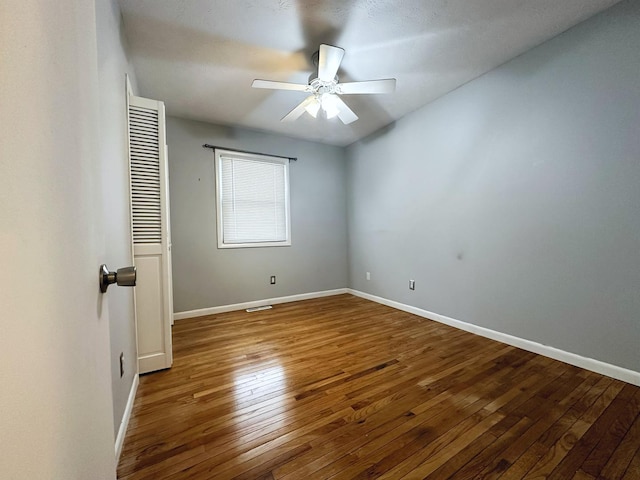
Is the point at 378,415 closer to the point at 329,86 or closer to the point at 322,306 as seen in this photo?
the point at 322,306

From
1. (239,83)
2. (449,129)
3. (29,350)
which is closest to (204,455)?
(29,350)

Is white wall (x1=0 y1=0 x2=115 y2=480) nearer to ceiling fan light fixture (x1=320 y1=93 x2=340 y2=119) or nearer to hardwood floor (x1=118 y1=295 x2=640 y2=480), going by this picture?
hardwood floor (x1=118 y1=295 x2=640 y2=480)

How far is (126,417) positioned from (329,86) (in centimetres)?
266

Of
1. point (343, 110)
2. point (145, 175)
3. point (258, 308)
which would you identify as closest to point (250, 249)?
Result: point (258, 308)

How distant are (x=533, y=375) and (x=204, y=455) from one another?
2181 millimetres

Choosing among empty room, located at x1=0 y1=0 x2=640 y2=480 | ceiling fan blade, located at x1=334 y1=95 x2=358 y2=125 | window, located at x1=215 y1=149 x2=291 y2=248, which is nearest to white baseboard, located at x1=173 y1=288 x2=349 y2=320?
empty room, located at x1=0 y1=0 x2=640 y2=480

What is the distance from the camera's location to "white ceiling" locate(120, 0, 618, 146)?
1709 millimetres

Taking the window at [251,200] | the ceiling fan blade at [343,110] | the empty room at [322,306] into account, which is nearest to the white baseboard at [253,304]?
the empty room at [322,306]

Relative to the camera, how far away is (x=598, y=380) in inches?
69.4

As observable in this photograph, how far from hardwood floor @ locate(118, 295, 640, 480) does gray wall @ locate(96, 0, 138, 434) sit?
34cm

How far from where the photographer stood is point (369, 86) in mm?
2057

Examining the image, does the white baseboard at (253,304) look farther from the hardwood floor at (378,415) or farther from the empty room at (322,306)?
the hardwood floor at (378,415)

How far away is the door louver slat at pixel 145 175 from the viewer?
1829 millimetres

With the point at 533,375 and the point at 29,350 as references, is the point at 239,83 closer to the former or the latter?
the point at 29,350
